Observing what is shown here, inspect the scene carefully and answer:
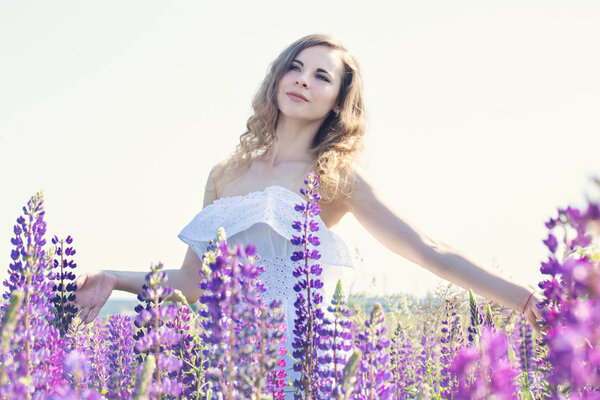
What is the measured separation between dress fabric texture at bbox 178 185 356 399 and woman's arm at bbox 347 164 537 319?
0.28m

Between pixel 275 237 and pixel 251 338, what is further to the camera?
pixel 275 237

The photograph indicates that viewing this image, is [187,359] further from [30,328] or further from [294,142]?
[294,142]

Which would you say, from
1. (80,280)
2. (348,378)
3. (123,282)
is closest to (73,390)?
(348,378)

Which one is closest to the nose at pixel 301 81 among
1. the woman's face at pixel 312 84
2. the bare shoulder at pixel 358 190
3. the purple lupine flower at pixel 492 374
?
the woman's face at pixel 312 84

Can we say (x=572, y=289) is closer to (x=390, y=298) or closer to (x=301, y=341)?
(x=301, y=341)

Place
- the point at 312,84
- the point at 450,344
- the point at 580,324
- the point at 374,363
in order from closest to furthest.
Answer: the point at 580,324
the point at 374,363
the point at 450,344
the point at 312,84

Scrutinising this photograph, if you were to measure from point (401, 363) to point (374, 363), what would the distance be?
90.7 inches

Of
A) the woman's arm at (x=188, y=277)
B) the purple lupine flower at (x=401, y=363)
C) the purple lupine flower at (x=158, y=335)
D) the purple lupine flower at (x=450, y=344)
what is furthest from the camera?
the woman's arm at (x=188, y=277)

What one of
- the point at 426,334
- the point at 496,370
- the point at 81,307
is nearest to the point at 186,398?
the point at 81,307

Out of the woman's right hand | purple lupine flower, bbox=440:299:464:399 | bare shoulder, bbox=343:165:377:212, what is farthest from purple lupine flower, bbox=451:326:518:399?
bare shoulder, bbox=343:165:377:212

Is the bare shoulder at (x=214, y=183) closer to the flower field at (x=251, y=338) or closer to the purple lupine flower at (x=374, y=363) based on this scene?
the flower field at (x=251, y=338)

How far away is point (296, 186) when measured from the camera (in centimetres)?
445

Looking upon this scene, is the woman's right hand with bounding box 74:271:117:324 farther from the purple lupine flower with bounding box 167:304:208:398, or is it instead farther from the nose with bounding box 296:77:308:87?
the nose with bounding box 296:77:308:87

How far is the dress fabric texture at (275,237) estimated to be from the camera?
4.13m
